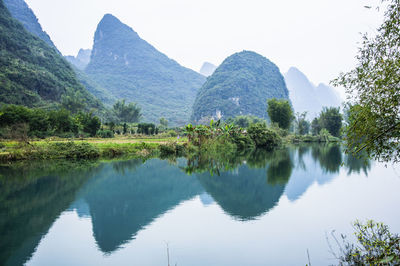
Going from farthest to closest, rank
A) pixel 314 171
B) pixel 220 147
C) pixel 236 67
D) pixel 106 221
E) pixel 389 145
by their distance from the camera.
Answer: pixel 236 67
pixel 220 147
pixel 314 171
pixel 106 221
pixel 389 145

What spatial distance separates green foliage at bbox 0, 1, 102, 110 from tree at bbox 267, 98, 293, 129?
48.8m

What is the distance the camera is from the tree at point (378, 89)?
20.2 ft

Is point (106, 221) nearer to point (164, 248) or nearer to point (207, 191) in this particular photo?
point (164, 248)

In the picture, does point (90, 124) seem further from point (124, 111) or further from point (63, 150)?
point (124, 111)

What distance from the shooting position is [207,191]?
557 inches

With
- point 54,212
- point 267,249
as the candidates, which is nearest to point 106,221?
point 54,212

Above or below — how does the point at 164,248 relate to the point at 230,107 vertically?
below

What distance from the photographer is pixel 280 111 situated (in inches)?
2584

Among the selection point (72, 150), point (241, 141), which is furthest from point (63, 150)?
point (241, 141)

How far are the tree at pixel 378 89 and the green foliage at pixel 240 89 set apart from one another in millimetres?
137029

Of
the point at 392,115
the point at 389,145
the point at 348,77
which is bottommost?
the point at 389,145

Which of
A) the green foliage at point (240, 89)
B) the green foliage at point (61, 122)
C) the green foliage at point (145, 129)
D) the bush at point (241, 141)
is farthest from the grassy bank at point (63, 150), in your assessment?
the green foliage at point (240, 89)

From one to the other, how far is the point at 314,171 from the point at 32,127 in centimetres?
3104

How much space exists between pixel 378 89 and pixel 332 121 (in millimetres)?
74950
